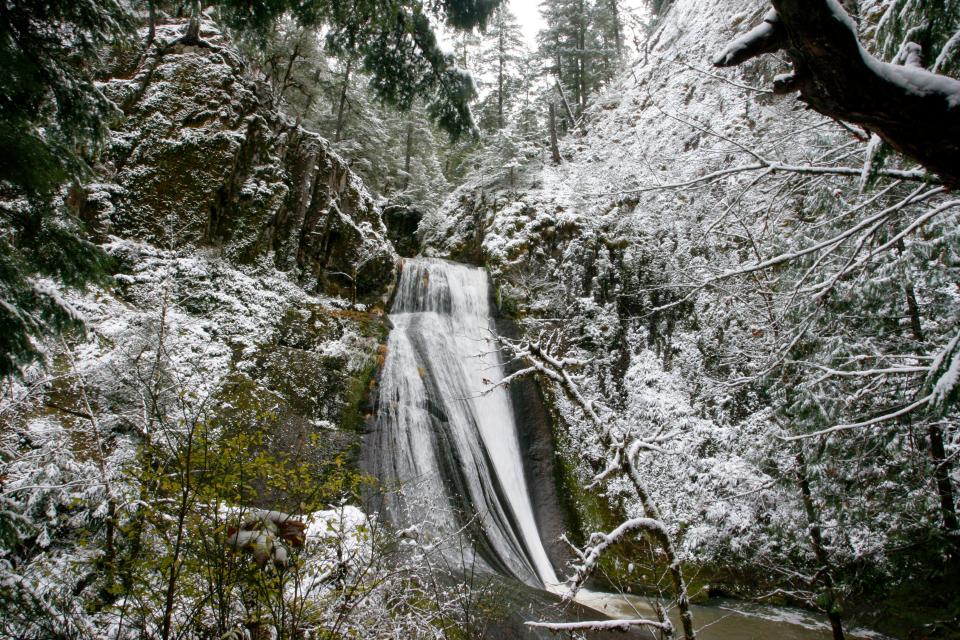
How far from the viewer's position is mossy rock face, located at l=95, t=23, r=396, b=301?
11016 mm

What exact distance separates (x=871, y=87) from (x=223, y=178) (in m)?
13.4

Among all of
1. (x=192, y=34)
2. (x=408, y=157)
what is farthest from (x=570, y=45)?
(x=192, y=34)

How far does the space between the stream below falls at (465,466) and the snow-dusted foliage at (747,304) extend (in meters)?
1.50

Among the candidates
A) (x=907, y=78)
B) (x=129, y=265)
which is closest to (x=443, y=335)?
(x=129, y=265)

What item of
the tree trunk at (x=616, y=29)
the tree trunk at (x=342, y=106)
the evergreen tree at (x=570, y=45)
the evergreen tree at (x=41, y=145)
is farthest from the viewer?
the tree trunk at (x=616, y=29)

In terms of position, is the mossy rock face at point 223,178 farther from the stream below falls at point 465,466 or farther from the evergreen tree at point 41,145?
the evergreen tree at point 41,145

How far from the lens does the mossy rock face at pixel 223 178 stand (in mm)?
11016

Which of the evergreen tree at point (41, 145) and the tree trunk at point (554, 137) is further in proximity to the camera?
the tree trunk at point (554, 137)

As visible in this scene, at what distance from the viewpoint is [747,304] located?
524cm

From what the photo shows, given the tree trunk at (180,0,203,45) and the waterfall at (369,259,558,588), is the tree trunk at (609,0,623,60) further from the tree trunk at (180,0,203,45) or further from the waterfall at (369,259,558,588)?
the tree trunk at (180,0,203,45)

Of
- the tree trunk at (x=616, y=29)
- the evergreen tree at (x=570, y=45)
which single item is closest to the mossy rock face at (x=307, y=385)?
the evergreen tree at (x=570, y=45)

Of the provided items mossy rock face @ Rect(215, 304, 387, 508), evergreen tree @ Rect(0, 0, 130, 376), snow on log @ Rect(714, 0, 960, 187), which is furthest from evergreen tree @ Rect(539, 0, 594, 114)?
snow on log @ Rect(714, 0, 960, 187)

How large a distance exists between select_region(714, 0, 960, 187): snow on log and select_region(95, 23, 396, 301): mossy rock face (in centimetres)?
1190

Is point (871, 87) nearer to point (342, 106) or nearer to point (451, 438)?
point (451, 438)
